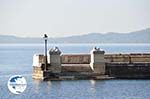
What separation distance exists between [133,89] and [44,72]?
795 cm

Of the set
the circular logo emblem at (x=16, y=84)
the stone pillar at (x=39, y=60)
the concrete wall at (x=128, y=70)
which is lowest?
the concrete wall at (x=128, y=70)

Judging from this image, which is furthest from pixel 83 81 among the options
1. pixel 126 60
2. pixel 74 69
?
pixel 126 60

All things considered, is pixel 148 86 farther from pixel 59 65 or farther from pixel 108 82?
pixel 59 65

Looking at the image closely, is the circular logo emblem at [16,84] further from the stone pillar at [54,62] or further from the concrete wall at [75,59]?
the concrete wall at [75,59]

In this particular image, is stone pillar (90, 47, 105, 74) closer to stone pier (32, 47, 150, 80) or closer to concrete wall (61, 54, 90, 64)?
stone pier (32, 47, 150, 80)

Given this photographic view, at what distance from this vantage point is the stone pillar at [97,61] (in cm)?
5116

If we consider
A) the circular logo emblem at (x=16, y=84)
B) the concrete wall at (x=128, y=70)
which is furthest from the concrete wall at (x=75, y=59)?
the circular logo emblem at (x=16, y=84)

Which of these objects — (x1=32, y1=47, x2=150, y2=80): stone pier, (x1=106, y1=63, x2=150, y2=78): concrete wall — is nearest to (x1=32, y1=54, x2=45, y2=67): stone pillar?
(x1=32, y1=47, x2=150, y2=80): stone pier

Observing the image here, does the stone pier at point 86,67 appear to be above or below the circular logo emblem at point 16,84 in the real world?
below

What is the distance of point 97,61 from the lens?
51.2 m

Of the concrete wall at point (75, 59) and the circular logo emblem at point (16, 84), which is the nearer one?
the circular logo emblem at point (16, 84)

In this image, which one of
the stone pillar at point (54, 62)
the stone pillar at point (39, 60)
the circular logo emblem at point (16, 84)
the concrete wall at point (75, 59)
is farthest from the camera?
the concrete wall at point (75, 59)

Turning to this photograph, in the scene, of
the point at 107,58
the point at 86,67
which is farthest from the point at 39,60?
the point at 107,58

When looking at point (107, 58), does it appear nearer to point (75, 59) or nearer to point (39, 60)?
point (75, 59)
